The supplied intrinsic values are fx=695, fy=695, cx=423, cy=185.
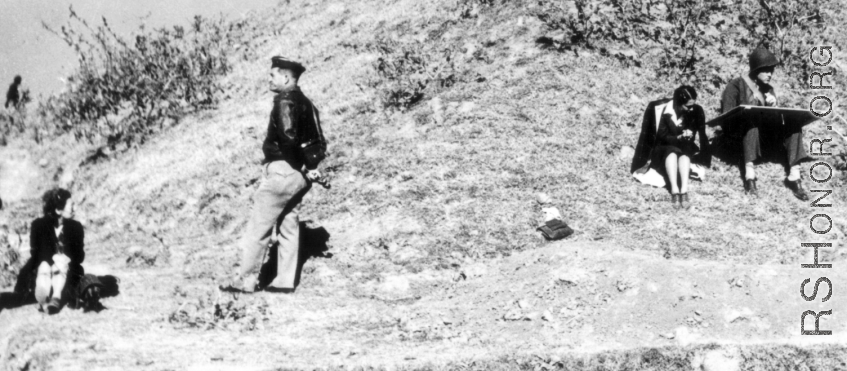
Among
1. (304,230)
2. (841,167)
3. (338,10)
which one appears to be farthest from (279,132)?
(338,10)

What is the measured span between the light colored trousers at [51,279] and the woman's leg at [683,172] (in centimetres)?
507

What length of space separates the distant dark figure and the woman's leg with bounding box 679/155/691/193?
393 inches

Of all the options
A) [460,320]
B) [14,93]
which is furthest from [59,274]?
[14,93]

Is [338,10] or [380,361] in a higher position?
[338,10]

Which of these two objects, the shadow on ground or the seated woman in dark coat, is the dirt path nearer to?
the seated woman in dark coat

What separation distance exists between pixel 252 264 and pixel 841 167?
5636 mm

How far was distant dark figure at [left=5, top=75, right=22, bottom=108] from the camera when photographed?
1099cm

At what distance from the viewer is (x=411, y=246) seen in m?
5.74

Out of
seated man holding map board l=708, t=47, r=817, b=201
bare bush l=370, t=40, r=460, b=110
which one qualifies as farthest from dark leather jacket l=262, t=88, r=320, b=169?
seated man holding map board l=708, t=47, r=817, b=201

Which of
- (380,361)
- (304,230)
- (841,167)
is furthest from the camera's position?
(841,167)

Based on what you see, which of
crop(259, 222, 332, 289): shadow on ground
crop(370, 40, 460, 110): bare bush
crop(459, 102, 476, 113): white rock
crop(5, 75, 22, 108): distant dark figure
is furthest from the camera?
crop(5, 75, 22, 108): distant dark figure

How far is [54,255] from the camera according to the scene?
5309 mm

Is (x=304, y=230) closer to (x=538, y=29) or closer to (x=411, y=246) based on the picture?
(x=411, y=246)

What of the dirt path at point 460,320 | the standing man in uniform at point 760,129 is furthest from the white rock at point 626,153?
the dirt path at point 460,320
